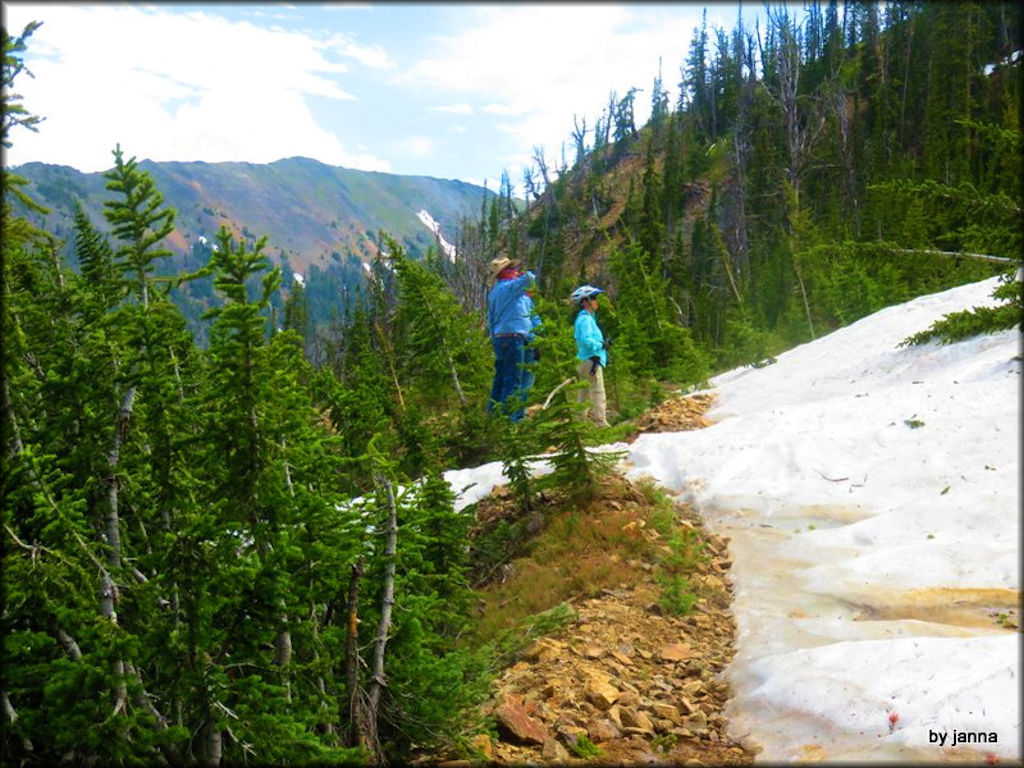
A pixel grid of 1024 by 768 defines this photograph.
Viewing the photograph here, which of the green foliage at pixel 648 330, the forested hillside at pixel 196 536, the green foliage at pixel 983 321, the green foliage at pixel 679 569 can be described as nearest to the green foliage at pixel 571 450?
the green foliage at pixel 679 569

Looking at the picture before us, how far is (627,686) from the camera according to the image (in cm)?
471

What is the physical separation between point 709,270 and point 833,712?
5536 centimetres

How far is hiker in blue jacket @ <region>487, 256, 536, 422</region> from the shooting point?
34.8 feet

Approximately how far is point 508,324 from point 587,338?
3.96 feet

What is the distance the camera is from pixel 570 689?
4602 mm

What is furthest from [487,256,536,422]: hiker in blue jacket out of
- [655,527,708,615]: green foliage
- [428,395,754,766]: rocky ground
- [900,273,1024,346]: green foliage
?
[900,273,1024,346]: green foliage

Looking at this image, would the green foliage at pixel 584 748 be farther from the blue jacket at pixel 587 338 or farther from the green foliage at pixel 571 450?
the blue jacket at pixel 587 338

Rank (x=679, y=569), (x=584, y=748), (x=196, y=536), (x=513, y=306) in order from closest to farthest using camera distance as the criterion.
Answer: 1. (x=196, y=536)
2. (x=584, y=748)
3. (x=679, y=569)
4. (x=513, y=306)

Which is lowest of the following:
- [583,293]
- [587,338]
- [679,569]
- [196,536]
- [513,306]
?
[679,569]

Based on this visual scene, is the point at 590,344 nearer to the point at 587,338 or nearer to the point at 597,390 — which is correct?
the point at 587,338

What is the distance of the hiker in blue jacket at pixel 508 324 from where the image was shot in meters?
10.6

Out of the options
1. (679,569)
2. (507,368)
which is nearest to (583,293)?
(507,368)

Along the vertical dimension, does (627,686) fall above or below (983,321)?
below

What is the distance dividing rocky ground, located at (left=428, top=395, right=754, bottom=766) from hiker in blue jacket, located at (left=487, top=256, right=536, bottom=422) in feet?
15.6
